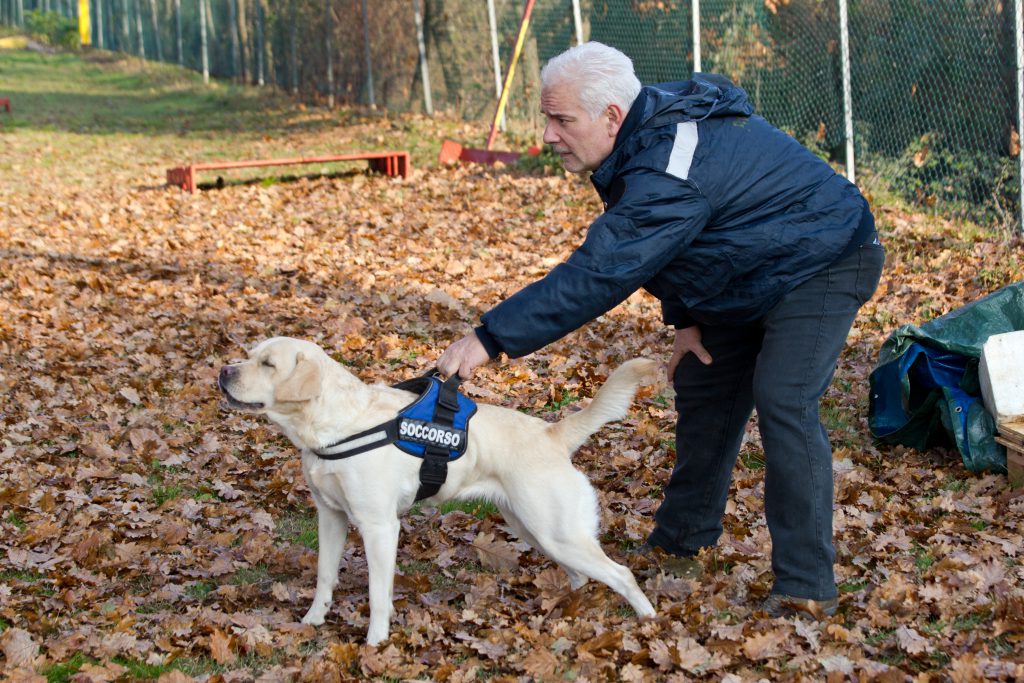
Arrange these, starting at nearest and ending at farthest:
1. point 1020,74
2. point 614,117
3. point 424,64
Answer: point 614,117 < point 1020,74 < point 424,64

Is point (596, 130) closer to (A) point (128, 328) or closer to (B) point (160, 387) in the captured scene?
(B) point (160, 387)

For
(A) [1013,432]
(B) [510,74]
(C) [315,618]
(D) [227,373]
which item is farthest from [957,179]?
(D) [227,373]

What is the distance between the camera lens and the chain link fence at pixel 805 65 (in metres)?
10.2

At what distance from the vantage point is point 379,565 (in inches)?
161

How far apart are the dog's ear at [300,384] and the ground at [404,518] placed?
987 millimetres

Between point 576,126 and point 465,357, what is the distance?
3.14ft

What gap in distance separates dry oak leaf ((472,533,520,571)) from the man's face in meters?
1.97

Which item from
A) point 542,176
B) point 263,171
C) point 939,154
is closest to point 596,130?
point 939,154

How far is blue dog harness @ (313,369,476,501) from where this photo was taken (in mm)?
4035

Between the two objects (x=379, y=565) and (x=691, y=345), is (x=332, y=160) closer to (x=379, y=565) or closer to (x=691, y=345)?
(x=691, y=345)

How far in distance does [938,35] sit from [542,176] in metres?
4.86

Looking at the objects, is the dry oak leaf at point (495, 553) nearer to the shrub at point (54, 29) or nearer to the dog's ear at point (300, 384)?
the dog's ear at point (300, 384)

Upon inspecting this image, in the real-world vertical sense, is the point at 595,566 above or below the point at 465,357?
below

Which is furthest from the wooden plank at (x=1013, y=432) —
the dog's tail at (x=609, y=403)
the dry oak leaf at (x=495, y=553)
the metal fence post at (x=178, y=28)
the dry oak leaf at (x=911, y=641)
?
the metal fence post at (x=178, y=28)
